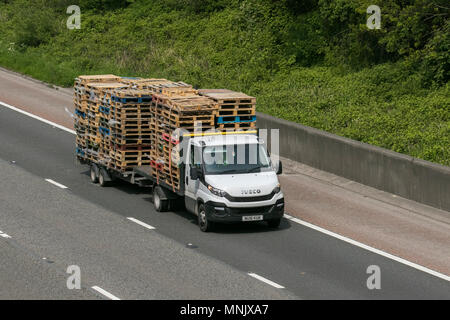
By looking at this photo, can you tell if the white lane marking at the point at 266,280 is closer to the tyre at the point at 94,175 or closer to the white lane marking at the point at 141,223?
the white lane marking at the point at 141,223

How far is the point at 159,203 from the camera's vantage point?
985 inches

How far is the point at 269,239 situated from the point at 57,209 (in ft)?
19.2

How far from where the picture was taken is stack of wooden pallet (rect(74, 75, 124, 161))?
27781 mm

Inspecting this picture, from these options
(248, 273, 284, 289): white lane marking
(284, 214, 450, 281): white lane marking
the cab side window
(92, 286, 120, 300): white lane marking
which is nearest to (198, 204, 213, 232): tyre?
the cab side window

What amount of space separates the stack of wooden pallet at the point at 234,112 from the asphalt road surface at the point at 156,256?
250 centimetres

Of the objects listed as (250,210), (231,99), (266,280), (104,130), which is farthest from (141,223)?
(266,280)

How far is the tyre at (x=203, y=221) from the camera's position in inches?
909

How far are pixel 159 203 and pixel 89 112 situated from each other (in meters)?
4.64

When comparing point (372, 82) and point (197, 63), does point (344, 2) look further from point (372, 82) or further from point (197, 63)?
point (197, 63)

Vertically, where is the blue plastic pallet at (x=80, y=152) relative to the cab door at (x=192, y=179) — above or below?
below

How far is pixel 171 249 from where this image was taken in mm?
21859

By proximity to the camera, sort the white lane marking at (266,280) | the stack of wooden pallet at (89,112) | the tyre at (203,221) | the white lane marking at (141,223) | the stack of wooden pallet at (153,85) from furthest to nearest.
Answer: the stack of wooden pallet at (89,112) < the stack of wooden pallet at (153,85) < the white lane marking at (141,223) < the tyre at (203,221) < the white lane marking at (266,280)

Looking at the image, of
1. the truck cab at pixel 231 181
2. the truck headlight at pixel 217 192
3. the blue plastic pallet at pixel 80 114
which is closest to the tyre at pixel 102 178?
the blue plastic pallet at pixel 80 114
